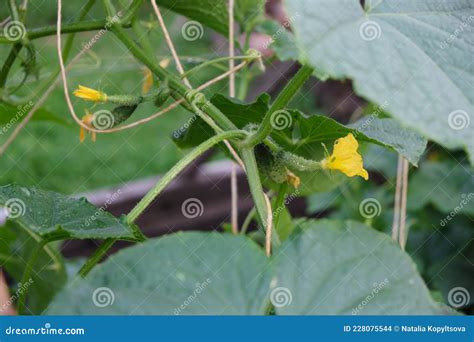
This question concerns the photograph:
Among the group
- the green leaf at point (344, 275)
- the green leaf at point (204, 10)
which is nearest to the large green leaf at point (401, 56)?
the green leaf at point (344, 275)

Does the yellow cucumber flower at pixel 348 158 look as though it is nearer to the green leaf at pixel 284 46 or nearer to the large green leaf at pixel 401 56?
the large green leaf at pixel 401 56

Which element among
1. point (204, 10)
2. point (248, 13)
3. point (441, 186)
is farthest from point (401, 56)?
point (441, 186)

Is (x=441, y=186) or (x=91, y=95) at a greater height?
(x=441, y=186)

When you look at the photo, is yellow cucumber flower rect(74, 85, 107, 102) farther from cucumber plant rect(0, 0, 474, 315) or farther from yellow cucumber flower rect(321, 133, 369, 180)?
yellow cucumber flower rect(321, 133, 369, 180)

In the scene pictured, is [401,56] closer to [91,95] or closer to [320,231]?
[320,231]

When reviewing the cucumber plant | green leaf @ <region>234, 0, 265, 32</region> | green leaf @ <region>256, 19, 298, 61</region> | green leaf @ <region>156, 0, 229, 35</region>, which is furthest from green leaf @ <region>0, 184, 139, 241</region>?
green leaf @ <region>234, 0, 265, 32</region>

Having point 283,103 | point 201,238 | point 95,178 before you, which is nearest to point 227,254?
point 201,238
